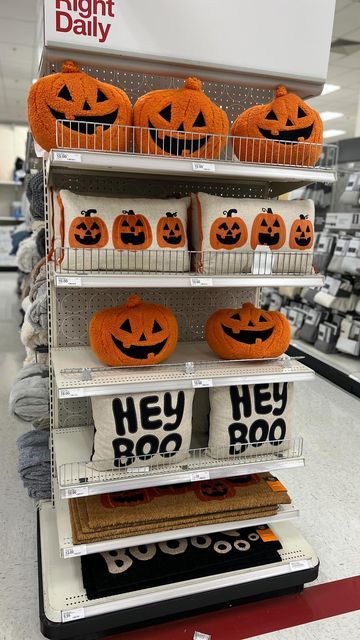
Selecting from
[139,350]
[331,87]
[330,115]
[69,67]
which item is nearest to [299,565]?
[139,350]

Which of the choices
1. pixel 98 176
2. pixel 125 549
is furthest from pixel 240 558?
pixel 98 176

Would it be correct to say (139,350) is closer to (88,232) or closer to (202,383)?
(202,383)

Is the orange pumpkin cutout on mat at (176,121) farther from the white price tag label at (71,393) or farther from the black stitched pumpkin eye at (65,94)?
the white price tag label at (71,393)

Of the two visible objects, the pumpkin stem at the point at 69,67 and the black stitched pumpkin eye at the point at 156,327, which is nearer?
the pumpkin stem at the point at 69,67

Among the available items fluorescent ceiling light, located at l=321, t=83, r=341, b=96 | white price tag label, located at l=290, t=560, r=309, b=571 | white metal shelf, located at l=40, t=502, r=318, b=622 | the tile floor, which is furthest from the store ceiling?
white price tag label, located at l=290, t=560, r=309, b=571

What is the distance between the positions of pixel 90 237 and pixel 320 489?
2084mm

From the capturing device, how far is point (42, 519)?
7.54 feet

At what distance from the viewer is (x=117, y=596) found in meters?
1.82

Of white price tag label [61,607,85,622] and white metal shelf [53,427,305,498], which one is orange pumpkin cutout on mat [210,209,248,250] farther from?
white price tag label [61,607,85,622]

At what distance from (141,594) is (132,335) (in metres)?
A: 0.99

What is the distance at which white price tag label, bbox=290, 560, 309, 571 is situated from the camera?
79.3 inches

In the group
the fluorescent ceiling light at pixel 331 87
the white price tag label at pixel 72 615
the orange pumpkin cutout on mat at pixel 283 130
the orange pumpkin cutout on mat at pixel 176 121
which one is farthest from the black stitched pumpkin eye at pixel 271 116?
the fluorescent ceiling light at pixel 331 87

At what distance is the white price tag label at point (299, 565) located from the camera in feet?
6.61

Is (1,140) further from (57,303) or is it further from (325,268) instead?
(57,303)
